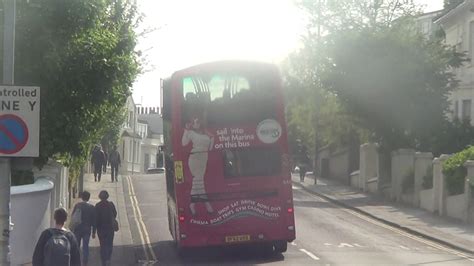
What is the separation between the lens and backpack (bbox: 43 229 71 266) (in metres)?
11.2

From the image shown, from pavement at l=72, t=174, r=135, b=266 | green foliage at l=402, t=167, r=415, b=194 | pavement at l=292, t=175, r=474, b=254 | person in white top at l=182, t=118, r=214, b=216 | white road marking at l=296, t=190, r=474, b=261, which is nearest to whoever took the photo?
person in white top at l=182, t=118, r=214, b=216

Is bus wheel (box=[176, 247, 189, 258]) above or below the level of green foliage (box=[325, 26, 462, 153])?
below

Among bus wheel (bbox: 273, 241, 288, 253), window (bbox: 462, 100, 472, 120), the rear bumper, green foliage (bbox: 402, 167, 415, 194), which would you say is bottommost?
bus wheel (bbox: 273, 241, 288, 253)

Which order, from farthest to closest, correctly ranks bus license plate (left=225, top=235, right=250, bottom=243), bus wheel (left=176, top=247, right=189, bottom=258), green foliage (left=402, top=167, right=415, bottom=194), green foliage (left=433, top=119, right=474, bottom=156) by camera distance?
green foliage (left=433, top=119, right=474, bottom=156), green foliage (left=402, top=167, right=415, bottom=194), bus wheel (left=176, top=247, right=189, bottom=258), bus license plate (left=225, top=235, right=250, bottom=243)

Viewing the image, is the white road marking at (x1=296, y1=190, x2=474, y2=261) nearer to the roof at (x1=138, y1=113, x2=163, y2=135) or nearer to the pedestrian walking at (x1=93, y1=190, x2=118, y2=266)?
the pedestrian walking at (x1=93, y1=190, x2=118, y2=266)

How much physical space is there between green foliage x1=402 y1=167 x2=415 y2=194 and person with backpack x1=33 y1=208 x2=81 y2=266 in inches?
1110

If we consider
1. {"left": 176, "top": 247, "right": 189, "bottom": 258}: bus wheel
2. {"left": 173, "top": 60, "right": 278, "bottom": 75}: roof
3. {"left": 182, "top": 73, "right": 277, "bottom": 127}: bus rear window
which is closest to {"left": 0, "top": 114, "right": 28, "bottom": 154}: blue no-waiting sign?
{"left": 182, "top": 73, "right": 277, "bottom": 127}: bus rear window

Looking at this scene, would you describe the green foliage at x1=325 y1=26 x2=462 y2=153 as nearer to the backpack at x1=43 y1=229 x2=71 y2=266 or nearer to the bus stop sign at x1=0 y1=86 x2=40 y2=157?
the bus stop sign at x1=0 y1=86 x2=40 y2=157

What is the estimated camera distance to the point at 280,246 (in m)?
22.1

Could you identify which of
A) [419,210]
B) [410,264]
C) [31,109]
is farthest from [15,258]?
[419,210]

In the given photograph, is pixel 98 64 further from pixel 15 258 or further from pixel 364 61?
pixel 364 61

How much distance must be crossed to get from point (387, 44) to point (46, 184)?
24.7 metres

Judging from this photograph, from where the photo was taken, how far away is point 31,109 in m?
12.4

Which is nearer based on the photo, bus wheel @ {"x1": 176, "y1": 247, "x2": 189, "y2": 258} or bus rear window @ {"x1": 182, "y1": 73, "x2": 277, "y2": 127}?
bus rear window @ {"x1": 182, "y1": 73, "x2": 277, "y2": 127}
